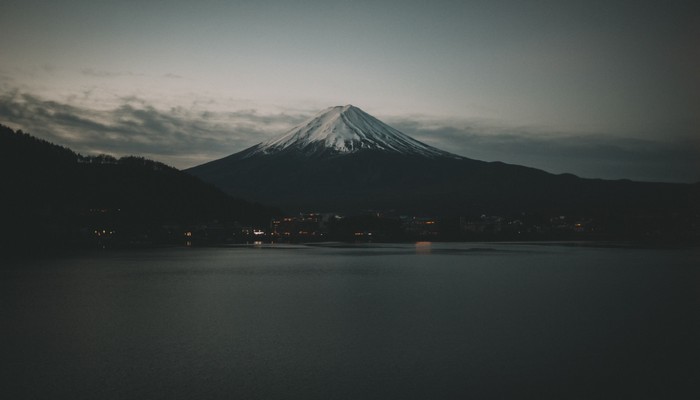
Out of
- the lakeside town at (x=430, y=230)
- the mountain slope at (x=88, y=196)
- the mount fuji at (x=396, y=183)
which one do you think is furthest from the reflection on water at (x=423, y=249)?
the mount fuji at (x=396, y=183)

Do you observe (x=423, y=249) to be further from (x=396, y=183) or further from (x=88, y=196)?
(x=396, y=183)

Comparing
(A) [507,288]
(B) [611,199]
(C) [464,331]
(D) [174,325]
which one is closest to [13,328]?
(D) [174,325]

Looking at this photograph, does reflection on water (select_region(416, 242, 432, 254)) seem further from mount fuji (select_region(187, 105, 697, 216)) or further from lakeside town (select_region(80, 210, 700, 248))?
mount fuji (select_region(187, 105, 697, 216))

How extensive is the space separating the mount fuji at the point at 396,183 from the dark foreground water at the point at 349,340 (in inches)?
4551

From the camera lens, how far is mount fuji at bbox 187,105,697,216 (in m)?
147

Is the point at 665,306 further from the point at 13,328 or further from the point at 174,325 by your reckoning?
the point at 13,328

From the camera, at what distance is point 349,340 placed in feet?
45.8

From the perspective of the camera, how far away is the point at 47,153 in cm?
7669

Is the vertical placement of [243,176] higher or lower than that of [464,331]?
higher

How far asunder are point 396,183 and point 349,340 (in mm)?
156657

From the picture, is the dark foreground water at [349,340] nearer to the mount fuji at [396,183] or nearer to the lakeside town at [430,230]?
the lakeside town at [430,230]

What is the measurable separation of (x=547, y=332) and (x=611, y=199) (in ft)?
496

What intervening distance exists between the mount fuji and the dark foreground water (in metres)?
116

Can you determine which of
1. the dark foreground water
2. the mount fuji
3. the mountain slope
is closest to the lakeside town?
the mountain slope
